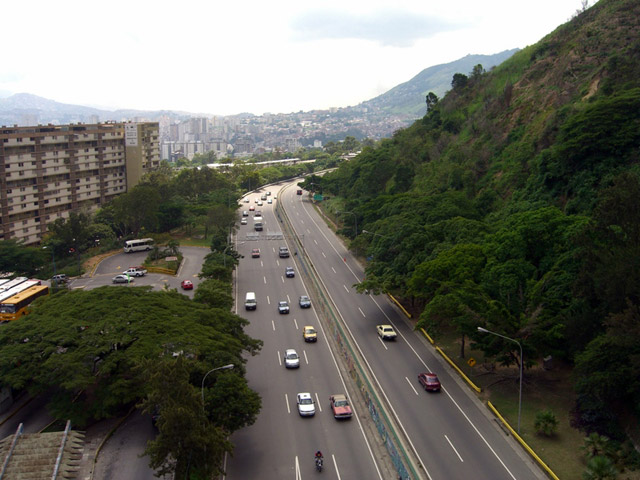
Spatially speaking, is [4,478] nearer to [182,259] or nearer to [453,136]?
[182,259]

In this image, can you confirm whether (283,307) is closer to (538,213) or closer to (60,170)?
(538,213)

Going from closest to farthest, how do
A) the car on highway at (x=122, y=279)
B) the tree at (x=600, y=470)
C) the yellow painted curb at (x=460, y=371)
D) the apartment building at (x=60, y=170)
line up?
1. the tree at (x=600, y=470)
2. the yellow painted curb at (x=460, y=371)
3. the car on highway at (x=122, y=279)
4. the apartment building at (x=60, y=170)

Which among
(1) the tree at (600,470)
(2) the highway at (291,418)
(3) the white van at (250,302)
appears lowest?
(2) the highway at (291,418)

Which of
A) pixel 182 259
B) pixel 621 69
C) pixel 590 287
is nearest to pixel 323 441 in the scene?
pixel 590 287

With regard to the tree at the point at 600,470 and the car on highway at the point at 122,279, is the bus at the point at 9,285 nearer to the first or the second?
the car on highway at the point at 122,279

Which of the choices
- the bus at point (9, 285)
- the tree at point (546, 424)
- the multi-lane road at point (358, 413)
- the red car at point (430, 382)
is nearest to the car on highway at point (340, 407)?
the multi-lane road at point (358, 413)

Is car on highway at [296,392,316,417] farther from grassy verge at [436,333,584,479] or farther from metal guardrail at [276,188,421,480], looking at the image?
grassy verge at [436,333,584,479]

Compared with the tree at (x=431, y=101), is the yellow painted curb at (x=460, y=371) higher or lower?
lower

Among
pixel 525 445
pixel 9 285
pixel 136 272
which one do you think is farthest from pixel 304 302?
pixel 525 445
